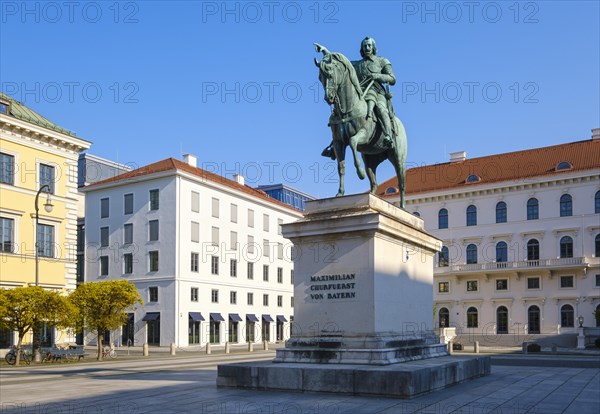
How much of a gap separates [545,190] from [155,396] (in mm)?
65154

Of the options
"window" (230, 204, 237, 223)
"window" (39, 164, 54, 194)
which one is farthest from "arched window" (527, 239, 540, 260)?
"window" (39, 164, 54, 194)

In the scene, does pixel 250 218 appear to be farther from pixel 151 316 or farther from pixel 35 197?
pixel 35 197

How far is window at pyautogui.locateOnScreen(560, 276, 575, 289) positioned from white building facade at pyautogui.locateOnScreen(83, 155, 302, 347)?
31326 mm

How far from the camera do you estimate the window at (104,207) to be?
64.6 meters

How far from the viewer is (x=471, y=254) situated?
75.2 m

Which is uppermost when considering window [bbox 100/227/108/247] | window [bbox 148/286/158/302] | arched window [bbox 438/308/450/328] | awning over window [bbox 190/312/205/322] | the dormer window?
the dormer window

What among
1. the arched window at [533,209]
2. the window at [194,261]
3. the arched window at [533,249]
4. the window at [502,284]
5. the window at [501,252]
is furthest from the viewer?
the window at [501,252]

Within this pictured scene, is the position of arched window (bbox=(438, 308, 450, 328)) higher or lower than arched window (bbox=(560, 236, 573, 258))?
lower

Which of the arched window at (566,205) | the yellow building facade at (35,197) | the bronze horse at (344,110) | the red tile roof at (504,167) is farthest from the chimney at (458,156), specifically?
the bronze horse at (344,110)

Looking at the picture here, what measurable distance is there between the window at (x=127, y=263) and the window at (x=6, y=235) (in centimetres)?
2020

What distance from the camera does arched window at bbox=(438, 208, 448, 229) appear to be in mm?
77438

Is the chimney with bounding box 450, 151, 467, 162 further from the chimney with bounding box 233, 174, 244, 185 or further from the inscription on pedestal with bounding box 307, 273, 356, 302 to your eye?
the inscription on pedestal with bounding box 307, 273, 356, 302

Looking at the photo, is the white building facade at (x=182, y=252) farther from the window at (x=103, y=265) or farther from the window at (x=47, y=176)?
the window at (x=47, y=176)

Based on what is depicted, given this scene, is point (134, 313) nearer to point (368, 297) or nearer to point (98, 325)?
point (98, 325)
